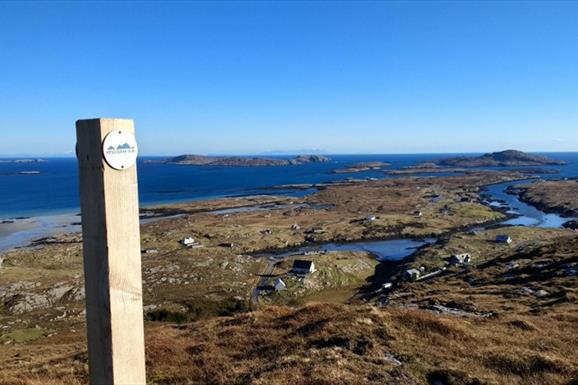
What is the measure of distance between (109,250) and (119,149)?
32.4 inches

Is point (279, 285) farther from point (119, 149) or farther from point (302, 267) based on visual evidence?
point (119, 149)

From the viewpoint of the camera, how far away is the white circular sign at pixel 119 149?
329 cm

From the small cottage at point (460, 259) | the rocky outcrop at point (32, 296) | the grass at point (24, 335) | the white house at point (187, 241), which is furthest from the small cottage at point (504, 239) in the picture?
the grass at point (24, 335)

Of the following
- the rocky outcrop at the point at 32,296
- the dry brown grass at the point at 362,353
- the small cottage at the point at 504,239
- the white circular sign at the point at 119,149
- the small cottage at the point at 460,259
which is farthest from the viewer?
the small cottage at the point at 504,239

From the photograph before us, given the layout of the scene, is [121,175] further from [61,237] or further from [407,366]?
[61,237]

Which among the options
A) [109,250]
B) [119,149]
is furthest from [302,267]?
[119,149]

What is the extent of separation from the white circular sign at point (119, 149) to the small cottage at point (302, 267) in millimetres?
51778

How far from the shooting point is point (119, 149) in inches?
132

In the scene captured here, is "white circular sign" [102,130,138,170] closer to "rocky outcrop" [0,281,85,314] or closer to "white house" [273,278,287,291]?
"white house" [273,278,287,291]

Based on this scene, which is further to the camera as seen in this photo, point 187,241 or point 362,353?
point 187,241

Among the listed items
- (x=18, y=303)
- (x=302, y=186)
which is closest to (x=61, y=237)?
(x=18, y=303)

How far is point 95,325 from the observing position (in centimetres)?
346

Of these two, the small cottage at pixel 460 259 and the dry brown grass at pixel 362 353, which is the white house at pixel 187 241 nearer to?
the small cottage at pixel 460 259

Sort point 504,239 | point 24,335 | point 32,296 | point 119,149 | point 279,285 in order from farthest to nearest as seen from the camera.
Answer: point 504,239 < point 279,285 < point 32,296 < point 24,335 < point 119,149
